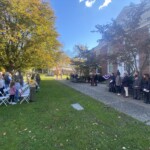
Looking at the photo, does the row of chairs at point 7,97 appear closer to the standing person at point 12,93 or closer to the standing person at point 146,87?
the standing person at point 12,93

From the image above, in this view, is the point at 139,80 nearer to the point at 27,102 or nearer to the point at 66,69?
the point at 27,102

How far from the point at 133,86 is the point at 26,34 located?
642 inches

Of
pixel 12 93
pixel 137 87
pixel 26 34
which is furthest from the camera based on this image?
pixel 26 34

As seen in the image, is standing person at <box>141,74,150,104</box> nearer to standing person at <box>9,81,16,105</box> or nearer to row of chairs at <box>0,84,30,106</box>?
row of chairs at <box>0,84,30,106</box>

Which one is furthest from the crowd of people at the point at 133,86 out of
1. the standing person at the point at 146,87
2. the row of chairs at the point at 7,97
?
the row of chairs at the point at 7,97

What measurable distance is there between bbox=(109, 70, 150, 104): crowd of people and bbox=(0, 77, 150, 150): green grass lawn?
12.4ft

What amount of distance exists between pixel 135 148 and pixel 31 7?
77.7 feet

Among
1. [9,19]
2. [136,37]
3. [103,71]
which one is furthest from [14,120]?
[103,71]

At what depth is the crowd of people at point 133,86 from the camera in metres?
14.2

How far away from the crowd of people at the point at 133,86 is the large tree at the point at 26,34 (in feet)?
38.0

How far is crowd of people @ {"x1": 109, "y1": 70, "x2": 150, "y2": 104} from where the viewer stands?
1425 cm

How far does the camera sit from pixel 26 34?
28469 millimetres

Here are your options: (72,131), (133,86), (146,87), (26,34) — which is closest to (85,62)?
(26,34)

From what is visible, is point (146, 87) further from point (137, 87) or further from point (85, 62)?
point (85, 62)
